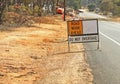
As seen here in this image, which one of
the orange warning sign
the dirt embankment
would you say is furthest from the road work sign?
the dirt embankment

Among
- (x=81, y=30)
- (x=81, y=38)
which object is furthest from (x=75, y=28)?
(x=81, y=38)

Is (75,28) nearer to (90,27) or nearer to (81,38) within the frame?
(81,38)

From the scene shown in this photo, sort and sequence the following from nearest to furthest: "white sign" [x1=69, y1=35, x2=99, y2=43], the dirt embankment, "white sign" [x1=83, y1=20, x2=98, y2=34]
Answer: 1. the dirt embankment
2. "white sign" [x1=83, y1=20, x2=98, y2=34]
3. "white sign" [x1=69, y1=35, x2=99, y2=43]

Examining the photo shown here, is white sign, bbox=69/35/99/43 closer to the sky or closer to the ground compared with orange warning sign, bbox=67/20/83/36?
closer to the ground

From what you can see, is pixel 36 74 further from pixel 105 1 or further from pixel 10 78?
pixel 105 1

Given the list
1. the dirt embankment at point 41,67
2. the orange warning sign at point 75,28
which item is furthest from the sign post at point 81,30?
the dirt embankment at point 41,67

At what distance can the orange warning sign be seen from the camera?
2064 centimetres

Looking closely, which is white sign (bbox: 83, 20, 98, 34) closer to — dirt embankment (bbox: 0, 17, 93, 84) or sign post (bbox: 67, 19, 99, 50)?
sign post (bbox: 67, 19, 99, 50)

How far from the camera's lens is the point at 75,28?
20.8 meters

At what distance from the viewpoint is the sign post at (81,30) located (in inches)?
812

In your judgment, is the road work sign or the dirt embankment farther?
the road work sign

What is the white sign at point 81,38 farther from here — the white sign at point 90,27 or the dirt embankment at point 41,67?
the dirt embankment at point 41,67

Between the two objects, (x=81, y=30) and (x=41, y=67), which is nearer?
(x=41, y=67)

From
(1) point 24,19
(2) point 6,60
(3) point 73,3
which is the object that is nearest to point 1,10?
(1) point 24,19
